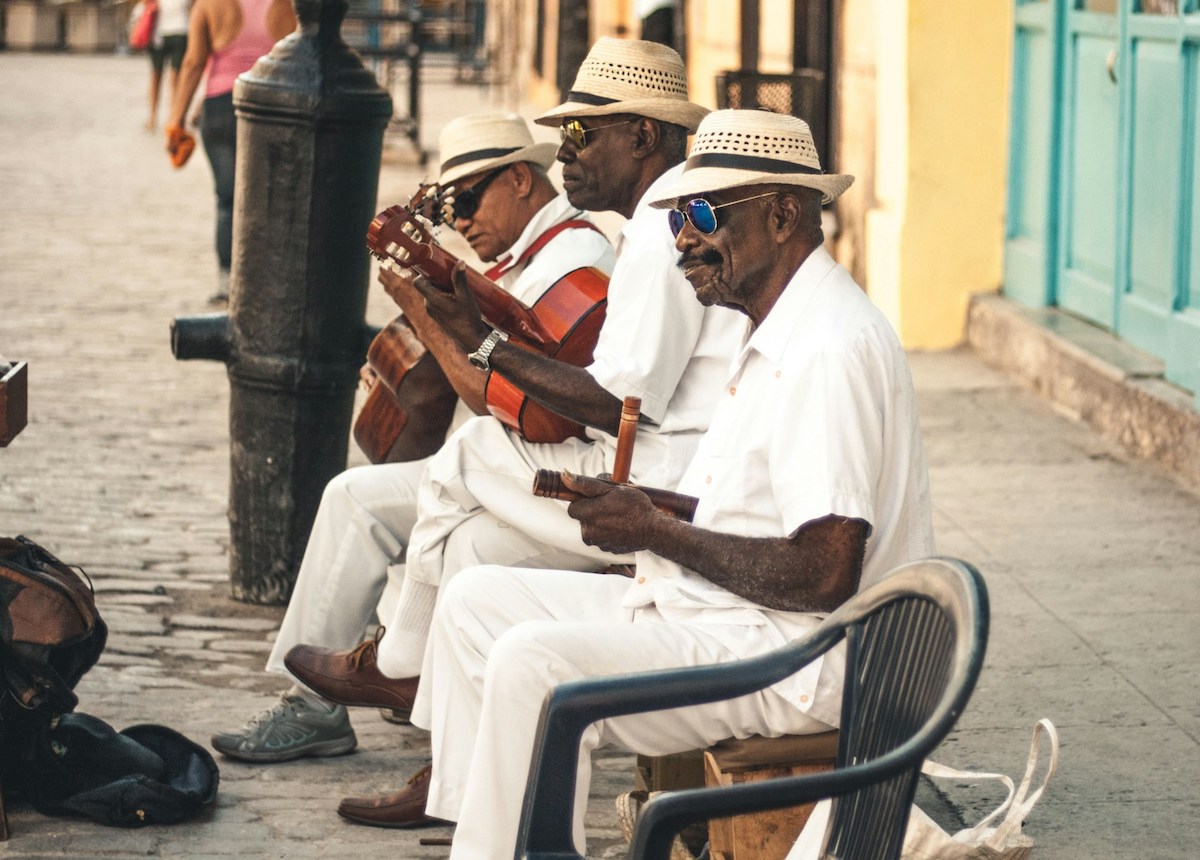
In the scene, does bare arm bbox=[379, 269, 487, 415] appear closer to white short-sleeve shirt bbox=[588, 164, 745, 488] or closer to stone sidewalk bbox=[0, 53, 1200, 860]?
white short-sleeve shirt bbox=[588, 164, 745, 488]

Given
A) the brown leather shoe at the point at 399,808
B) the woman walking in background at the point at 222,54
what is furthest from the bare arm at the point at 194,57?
the brown leather shoe at the point at 399,808

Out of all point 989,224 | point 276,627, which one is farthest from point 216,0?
point 276,627

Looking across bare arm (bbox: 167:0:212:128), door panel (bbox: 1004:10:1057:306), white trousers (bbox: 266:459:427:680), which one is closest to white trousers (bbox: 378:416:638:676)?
white trousers (bbox: 266:459:427:680)

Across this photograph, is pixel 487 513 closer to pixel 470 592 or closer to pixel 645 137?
pixel 470 592

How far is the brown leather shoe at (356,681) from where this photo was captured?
13.3 feet

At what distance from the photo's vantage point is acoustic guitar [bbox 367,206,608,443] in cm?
390

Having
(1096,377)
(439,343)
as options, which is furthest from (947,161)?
(439,343)

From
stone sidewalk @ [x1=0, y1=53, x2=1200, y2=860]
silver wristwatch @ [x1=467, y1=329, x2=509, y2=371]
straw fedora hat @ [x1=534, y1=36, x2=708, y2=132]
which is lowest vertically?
stone sidewalk @ [x1=0, y1=53, x2=1200, y2=860]

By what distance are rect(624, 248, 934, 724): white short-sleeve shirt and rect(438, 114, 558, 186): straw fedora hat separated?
137 centimetres

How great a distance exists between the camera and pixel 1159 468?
614 centimetres

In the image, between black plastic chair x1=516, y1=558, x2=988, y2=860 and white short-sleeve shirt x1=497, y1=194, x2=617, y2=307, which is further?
white short-sleeve shirt x1=497, y1=194, x2=617, y2=307

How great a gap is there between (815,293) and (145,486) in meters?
4.19

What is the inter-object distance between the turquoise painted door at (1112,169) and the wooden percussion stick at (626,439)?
321cm

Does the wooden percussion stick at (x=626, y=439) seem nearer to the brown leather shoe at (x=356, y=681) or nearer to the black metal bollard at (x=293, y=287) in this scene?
the brown leather shoe at (x=356, y=681)
